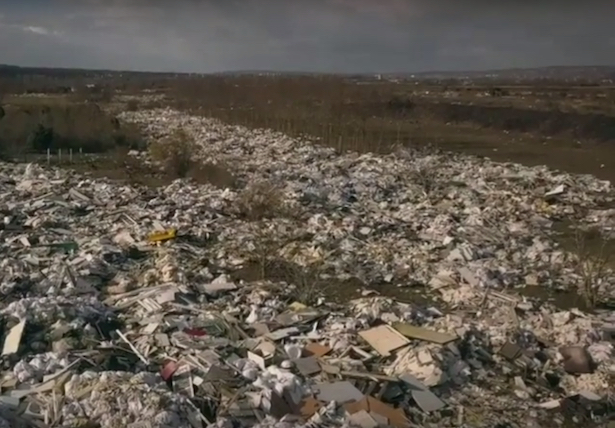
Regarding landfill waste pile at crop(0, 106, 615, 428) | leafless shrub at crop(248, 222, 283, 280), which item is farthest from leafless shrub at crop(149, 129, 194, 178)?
leafless shrub at crop(248, 222, 283, 280)

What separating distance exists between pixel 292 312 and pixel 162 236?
3.90 meters

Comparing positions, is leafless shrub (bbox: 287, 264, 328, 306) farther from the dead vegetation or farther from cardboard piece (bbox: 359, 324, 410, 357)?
the dead vegetation

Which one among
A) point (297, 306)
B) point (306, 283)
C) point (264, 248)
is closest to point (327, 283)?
point (306, 283)

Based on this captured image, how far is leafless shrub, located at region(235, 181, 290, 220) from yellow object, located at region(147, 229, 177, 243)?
1.91 meters

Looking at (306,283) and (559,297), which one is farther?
(559,297)

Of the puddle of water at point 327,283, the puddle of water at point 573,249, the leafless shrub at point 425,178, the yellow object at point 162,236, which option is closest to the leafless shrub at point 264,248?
the puddle of water at point 327,283

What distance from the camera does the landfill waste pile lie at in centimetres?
607

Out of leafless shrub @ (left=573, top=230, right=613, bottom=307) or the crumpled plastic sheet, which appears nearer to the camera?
the crumpled plastic sheet

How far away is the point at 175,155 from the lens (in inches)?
716

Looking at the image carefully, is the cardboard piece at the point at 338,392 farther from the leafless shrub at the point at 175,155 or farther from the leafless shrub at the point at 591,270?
the leafless shrub at the point at 175,155

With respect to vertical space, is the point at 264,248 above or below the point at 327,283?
above

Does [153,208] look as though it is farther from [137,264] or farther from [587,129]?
[587,129]

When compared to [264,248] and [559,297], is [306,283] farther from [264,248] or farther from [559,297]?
[559,297]

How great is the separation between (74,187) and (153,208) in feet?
9.79
